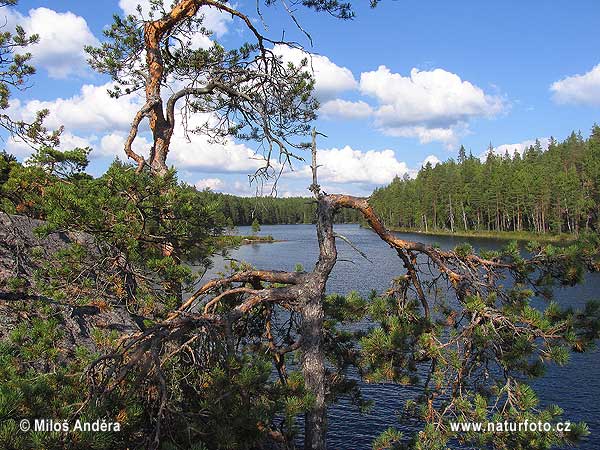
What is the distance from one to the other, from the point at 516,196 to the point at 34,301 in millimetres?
75113

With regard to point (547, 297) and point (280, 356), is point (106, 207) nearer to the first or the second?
point (280, 356)

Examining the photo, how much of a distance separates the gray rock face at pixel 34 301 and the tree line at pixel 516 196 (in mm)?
46244

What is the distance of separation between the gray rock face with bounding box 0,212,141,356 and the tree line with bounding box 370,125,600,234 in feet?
152

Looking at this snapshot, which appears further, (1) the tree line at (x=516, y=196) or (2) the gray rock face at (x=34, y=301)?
(1) the tree line at (x=516, y=196)


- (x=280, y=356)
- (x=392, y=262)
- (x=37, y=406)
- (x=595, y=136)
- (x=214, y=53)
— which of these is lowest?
(x=392, y=262)

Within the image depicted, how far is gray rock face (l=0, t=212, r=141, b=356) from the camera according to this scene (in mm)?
4941

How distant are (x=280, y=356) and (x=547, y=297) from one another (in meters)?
2.99

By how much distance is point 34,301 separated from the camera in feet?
17.2

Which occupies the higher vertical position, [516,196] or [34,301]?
[516,196]

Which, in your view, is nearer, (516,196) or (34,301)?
(34,301)

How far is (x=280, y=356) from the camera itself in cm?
499

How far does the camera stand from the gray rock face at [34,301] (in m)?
4.94

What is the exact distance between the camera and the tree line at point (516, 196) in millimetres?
62312

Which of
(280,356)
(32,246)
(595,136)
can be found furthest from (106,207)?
(595,136)
